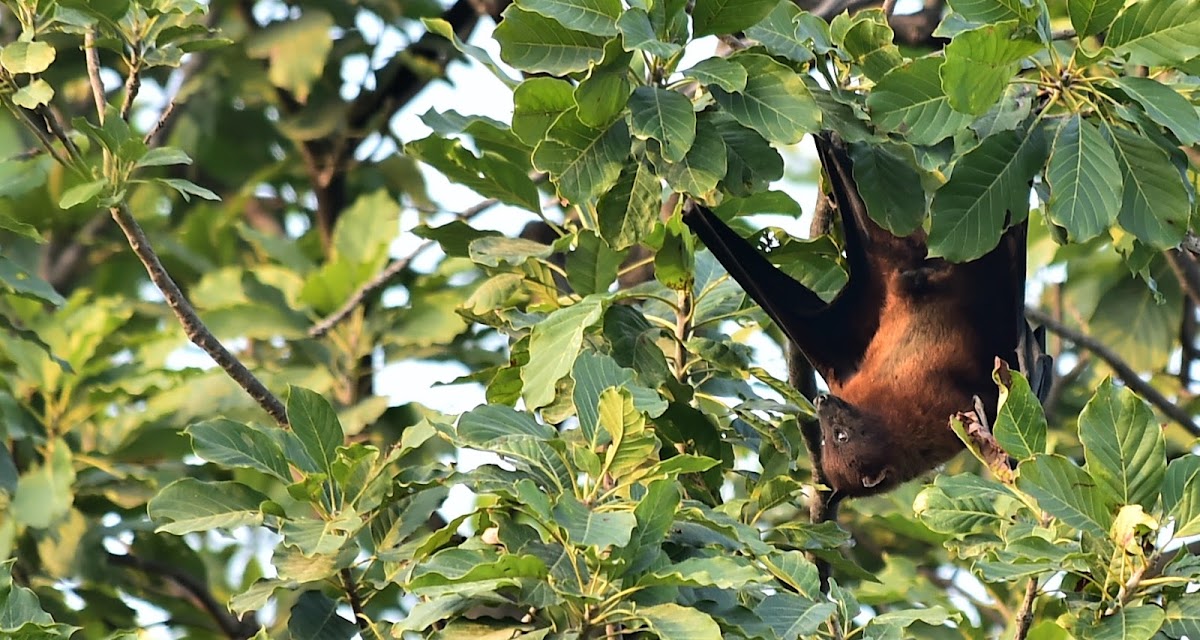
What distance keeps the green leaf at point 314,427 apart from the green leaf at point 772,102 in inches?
49.0

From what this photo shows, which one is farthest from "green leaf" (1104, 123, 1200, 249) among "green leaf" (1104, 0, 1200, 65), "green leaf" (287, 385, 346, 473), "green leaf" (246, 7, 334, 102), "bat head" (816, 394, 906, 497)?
"green leaf" (246, 7, 334, 102)

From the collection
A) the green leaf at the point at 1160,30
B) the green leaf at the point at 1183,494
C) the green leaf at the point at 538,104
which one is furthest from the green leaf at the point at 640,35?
the green leaf at the point at 1183,494

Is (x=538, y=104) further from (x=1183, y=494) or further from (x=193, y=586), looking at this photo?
(x=193, y=586)

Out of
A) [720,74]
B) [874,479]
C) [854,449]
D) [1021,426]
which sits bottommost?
[874,479]

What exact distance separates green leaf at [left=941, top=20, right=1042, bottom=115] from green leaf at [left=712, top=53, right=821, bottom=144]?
0.38 meters

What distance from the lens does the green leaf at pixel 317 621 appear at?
375cm

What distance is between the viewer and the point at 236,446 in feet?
12.3

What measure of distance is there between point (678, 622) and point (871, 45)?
1531 millimetres

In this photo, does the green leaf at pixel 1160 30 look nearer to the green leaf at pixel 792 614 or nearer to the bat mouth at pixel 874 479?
the green leaf at pixel 792 614

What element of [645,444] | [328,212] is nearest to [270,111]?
[328,212]

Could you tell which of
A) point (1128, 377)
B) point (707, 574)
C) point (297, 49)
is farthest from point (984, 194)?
point (297, 49)

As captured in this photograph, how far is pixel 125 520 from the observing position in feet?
23.3

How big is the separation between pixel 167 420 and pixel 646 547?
14.5ft

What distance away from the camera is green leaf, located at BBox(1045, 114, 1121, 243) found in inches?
136
